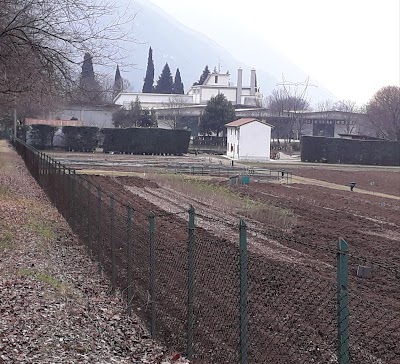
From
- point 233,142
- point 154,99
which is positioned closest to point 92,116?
point 233,142

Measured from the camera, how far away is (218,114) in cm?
9200

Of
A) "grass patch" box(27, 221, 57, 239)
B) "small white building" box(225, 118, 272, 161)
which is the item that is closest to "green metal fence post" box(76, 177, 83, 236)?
"grass patch" box(27, 221, 57, 239)

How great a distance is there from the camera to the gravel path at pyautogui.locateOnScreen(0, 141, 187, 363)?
27.5 ft

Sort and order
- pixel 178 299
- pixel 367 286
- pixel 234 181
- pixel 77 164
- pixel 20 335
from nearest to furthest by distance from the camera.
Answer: pixel 20 335
pixel 178 299
pixel 367 286
pixel 234 181
pixel 77 164

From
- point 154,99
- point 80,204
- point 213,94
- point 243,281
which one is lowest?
point 80,204

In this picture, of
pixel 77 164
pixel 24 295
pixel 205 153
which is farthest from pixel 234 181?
pixel 205 153

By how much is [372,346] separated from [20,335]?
14.7ft

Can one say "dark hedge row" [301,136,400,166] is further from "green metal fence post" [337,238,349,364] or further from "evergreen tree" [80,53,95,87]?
"green metal fence post" [337,238,349,364]

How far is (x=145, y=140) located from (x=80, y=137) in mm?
7043

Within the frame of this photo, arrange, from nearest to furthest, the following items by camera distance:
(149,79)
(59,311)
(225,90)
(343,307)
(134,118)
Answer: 1. (343,307)
2. (59,311)
3. (134,118)
4. (225,90)
5. (149,79)

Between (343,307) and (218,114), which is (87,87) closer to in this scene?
(343,307)

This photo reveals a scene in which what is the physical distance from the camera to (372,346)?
935 centimetres

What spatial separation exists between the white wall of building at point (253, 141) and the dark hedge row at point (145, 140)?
652 cm

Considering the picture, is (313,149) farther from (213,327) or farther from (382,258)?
(213,327)
